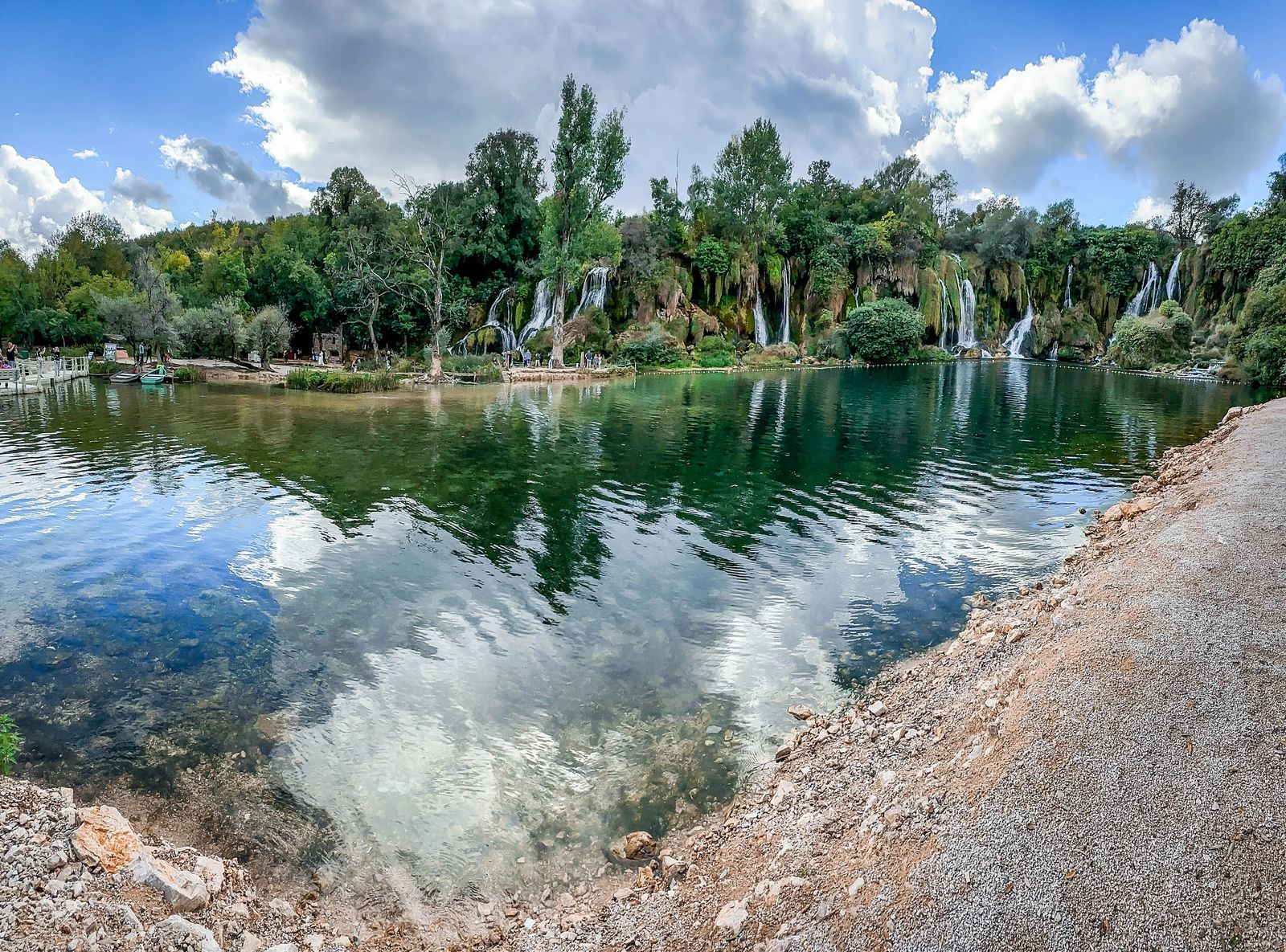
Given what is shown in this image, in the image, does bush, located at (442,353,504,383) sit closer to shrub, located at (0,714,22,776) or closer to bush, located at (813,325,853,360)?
bush, located at (813,325,853,360)

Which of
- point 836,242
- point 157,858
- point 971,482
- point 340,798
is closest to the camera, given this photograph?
point 157,858

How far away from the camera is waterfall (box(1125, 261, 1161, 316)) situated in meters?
72.3

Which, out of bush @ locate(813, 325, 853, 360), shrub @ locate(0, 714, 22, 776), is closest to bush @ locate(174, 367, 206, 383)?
shrub @ locate(0, 714, 22, 776)

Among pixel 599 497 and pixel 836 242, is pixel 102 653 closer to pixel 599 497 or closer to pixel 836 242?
pixel 599 497

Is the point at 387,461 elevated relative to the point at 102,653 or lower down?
elevated

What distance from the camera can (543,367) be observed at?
5341cm

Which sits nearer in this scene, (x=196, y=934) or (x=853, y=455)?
(x=196, y=934)

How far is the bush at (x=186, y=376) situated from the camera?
48.1 meters

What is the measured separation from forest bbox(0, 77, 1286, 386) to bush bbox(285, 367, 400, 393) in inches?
257

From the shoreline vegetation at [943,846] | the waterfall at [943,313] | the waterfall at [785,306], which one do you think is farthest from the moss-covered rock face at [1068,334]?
the shoreline vegetation at [943,846]

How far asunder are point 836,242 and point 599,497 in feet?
220

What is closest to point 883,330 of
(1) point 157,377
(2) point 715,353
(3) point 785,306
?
(3) point 785,306

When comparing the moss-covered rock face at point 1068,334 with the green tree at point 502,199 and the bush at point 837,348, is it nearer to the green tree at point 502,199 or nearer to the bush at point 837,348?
the bush at point 837,348

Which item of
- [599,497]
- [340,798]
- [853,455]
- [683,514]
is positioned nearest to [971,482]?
[853,455]
